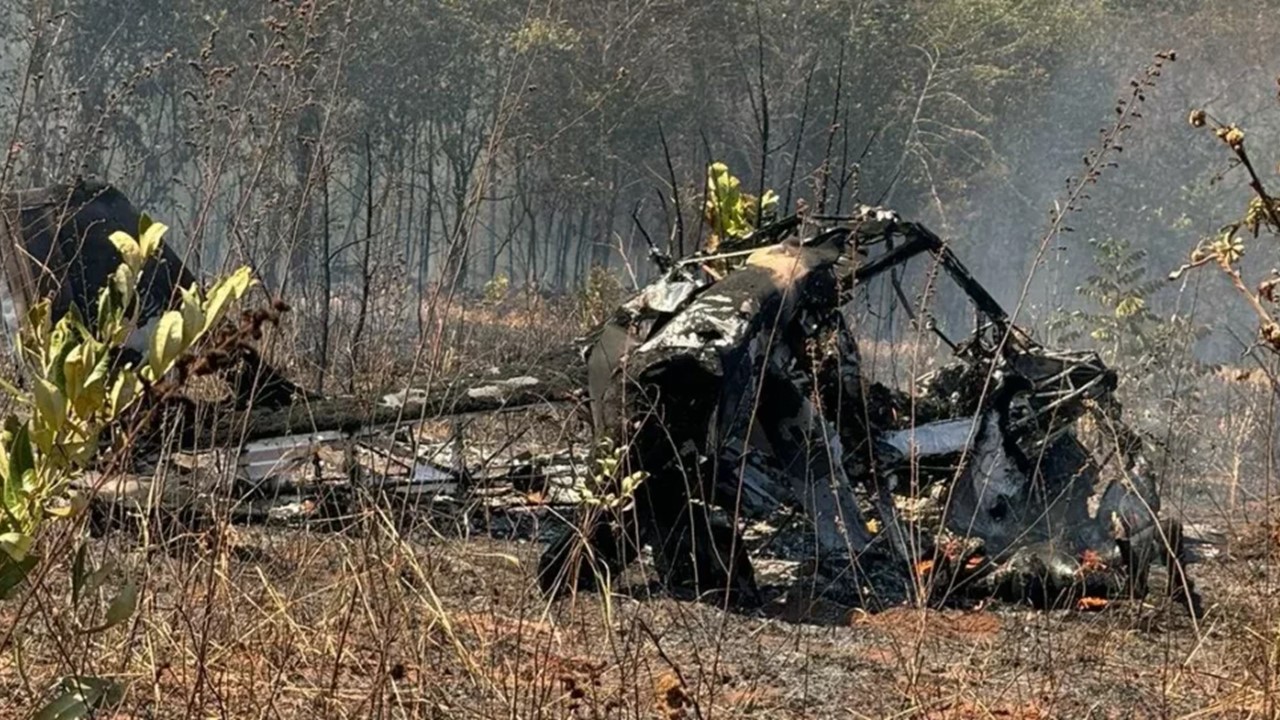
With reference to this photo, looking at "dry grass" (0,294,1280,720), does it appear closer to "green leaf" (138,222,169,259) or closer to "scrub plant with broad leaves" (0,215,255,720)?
"scrub plant with broad leaves" (0,215,255,720)

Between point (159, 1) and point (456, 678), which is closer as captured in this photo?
point (456, 678)

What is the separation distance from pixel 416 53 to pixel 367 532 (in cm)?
3328

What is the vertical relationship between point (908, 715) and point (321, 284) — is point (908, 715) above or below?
below

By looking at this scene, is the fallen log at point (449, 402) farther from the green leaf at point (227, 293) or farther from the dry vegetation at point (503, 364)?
the green leaf at point (227, 293)

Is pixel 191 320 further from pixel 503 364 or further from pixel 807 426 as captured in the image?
pixel 503 364

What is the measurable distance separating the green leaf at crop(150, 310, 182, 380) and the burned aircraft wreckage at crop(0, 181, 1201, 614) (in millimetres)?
2736

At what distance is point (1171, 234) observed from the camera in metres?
45.4

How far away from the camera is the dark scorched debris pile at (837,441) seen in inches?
206

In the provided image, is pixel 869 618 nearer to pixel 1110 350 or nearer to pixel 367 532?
pixel 367 532

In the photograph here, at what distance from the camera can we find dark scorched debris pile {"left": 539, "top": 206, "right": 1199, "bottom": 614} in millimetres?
5223

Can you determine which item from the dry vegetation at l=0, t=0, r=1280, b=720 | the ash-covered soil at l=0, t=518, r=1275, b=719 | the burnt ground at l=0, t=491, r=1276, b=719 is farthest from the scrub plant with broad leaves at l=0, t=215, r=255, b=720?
the ash-covered soil at l=0, t=518, r=1275, b=719

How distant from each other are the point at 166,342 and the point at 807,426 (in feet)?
13.5

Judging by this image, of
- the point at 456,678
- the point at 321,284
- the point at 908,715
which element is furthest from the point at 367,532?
the point at 321,284

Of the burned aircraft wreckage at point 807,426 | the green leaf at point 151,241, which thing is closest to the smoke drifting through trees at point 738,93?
the burned aircraft wreckage at point 807,426
